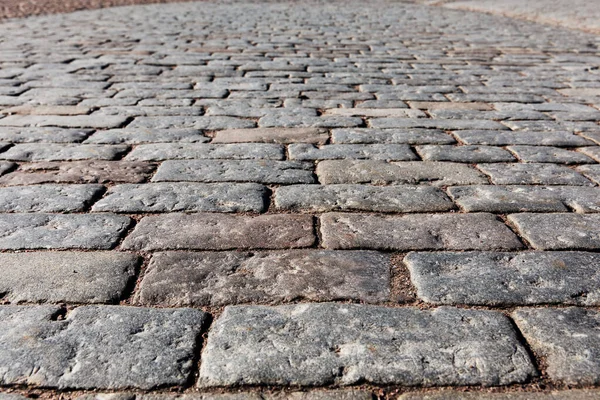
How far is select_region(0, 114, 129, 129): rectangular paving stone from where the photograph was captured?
376 centimetres

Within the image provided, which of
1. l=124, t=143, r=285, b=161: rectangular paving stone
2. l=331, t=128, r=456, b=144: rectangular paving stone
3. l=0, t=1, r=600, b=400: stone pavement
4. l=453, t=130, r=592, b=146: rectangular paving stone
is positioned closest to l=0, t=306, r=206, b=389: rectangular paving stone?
l=0, t=1, r=600, b=400: stone pavement

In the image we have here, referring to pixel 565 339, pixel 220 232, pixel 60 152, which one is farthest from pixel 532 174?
pixel 60 152

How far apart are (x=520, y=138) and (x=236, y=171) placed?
171 cm

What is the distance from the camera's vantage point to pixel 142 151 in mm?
3295

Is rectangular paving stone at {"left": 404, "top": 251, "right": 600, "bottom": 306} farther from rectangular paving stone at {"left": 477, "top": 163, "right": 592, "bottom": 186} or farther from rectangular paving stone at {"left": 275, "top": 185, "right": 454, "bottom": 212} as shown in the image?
rectangular paving stone at {"left": 477, "top": 163, "right": 592, "bottom": 186}

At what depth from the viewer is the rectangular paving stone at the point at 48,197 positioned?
2.53 m

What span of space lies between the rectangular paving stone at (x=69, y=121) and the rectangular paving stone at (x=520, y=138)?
210cm

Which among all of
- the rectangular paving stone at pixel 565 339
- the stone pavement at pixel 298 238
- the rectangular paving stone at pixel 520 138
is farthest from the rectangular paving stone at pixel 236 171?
the rectangular paving stone at pixel 565 339

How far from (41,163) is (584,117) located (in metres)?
3.33

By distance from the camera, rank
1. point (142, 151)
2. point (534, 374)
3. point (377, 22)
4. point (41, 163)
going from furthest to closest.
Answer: point (377, 22) < point (142, 151) < point (41, 163) < point (534, 374)

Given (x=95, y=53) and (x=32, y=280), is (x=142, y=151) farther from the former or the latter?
(x=95, y=53)

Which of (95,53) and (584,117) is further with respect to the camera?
(95,53)

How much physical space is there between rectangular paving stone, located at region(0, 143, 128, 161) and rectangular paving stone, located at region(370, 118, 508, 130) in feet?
5.16

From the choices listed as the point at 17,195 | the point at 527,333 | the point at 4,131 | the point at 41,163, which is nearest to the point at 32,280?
the point at 17,195
